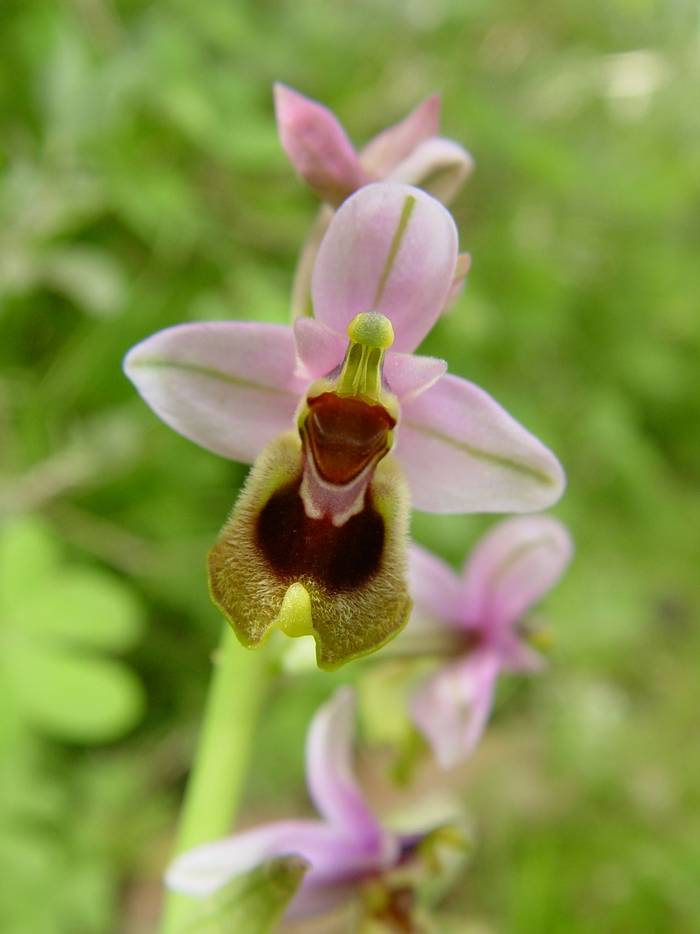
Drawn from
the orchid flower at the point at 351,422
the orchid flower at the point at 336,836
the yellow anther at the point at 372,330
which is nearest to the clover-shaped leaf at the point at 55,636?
the orchid flower at the point at 336,836

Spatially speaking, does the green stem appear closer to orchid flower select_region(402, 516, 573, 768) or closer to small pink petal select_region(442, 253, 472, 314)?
orchid flower select_region(402, 516, 573, 768)

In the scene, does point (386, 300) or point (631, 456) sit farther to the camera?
point (631, 456)

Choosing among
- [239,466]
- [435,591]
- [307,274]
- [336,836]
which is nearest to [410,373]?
[307,274]

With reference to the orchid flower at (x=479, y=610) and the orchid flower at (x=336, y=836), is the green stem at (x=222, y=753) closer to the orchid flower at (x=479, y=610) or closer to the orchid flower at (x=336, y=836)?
the orchid flower at (x=336, y=836)

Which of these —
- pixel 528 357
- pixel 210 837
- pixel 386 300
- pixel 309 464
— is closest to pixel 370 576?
pixel 309 464

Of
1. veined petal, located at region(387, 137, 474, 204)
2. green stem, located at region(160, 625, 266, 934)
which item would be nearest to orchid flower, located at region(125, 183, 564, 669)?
veined petal, located at region(387, 137, 474, 204)

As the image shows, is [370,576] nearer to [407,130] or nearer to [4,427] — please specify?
[407,130]

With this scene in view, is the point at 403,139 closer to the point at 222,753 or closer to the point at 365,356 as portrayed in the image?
the point at 365,356
